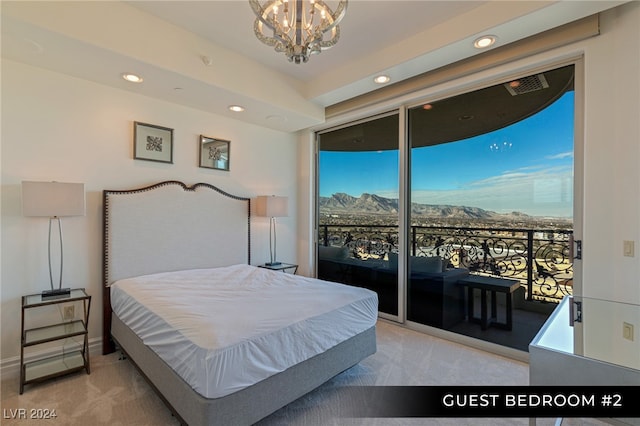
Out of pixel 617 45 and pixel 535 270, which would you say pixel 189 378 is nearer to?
pixel 535 270

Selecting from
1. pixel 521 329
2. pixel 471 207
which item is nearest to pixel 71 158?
pixel 471 207

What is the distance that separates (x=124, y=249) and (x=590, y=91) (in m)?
4.34

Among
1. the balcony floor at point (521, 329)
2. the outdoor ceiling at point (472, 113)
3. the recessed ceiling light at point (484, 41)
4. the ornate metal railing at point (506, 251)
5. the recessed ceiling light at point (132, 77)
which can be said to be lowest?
the balcony floor at point (521, 329)

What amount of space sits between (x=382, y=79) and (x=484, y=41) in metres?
1.01

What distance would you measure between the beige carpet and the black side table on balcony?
1.08 ft

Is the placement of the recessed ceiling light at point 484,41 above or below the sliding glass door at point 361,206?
above

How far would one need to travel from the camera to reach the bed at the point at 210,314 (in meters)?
1.60

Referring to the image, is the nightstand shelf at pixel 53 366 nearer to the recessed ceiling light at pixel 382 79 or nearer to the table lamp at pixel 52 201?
the table lamp at pixel 52 201

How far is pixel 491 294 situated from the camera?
3.04 meters

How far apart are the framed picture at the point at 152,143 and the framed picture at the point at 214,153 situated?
38 cm

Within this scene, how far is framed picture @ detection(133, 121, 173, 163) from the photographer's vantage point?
3152mm

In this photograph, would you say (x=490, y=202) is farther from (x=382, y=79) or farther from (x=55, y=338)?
(x=55, y=338)

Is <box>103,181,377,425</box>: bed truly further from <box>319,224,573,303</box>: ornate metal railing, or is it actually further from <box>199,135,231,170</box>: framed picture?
<box>319,224,573,303</box>: ornate metal railing

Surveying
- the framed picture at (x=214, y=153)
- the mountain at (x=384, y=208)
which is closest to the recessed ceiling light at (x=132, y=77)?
the framed picture at (x=214, y=153)
